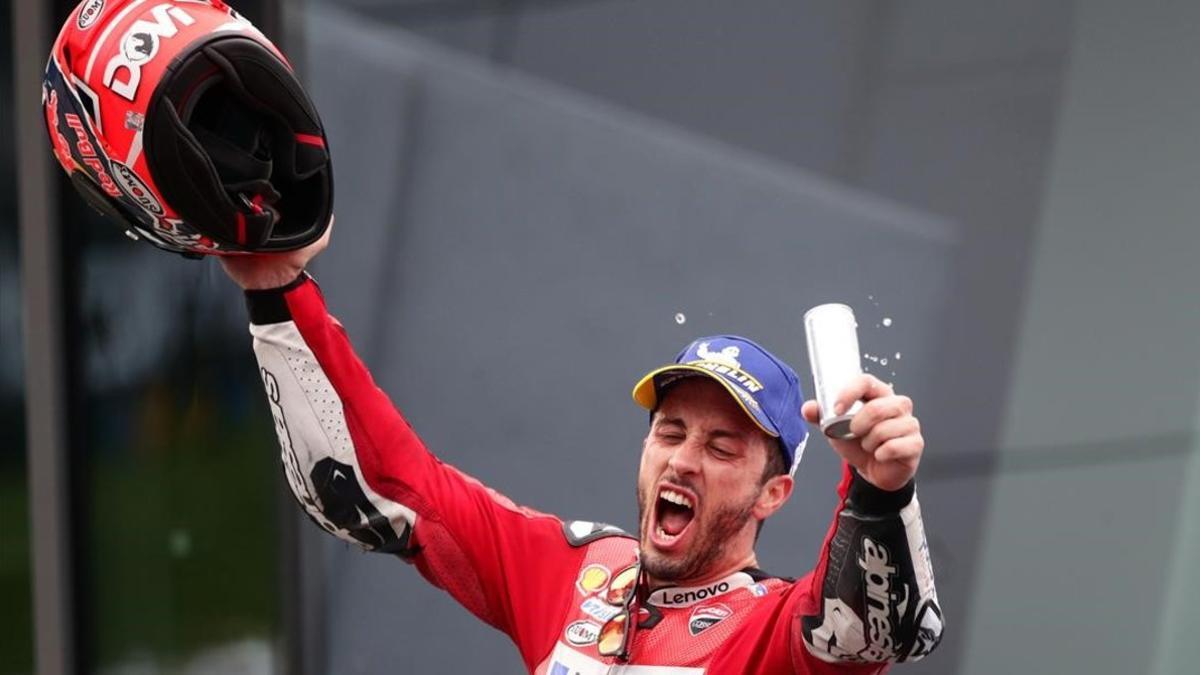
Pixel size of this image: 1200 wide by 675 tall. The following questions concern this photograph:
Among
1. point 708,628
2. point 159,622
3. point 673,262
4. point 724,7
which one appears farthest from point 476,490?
point 159,622

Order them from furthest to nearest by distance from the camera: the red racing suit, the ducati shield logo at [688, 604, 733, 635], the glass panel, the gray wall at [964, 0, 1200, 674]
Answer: the glass panel < the gray wall at [964, 0, 1200, 674] < the ducati shield logo at [688, 604, 733, 635] < the red racing suit

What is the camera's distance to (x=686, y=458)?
2.58 m

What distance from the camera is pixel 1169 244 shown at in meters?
3.46

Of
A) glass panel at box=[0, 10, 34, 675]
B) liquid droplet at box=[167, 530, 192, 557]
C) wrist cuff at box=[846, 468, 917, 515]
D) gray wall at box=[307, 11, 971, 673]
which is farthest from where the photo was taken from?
glass panel at box=[0, 10, 34, 675]

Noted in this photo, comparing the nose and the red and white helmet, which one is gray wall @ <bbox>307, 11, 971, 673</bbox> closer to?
the nose

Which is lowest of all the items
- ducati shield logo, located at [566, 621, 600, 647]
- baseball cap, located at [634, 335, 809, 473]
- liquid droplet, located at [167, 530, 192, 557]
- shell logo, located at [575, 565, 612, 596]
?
liquid droplet, located at [167, 530, 192, 557]

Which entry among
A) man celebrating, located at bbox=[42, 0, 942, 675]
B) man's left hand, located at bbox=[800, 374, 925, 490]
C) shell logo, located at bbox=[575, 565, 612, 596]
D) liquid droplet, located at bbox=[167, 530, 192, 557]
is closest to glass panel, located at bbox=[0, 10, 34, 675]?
liquid droplet, located at bbox=[167, 530, 192, 557]

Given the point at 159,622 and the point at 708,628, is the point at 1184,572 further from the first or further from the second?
the point at 159,622

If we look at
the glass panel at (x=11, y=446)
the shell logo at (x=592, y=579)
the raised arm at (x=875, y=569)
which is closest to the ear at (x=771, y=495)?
the shell logo at (x=592, y=579)

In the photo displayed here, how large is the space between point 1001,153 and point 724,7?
0.77 metres

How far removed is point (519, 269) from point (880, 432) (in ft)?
7.86

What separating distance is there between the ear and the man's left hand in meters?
0.58

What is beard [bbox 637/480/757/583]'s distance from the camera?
258 centimetres

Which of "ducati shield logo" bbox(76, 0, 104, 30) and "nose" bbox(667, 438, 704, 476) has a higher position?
"ducati shield logo" bbox(76, 0, 104, 30)
